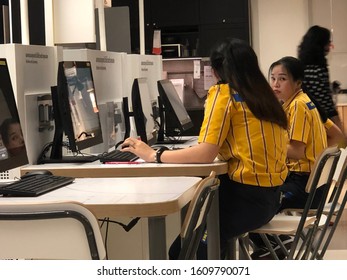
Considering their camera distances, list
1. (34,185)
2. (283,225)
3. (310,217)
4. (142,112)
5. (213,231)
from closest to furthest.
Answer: (34,185), (213,231), (283,225), (310,217), (142,112)

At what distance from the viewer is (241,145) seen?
308 centimetres

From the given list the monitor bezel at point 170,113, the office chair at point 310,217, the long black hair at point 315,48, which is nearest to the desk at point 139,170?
the office chair at point 310,217

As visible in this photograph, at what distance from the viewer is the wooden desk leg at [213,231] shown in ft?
9.73

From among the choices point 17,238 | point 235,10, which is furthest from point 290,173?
point 235,10

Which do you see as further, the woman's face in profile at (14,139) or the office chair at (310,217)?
the office chair at (310,217)

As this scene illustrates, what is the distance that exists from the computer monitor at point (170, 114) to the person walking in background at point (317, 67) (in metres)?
0.94

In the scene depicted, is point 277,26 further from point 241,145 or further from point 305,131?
point 241,145

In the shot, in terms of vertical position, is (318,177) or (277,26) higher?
(277,26)

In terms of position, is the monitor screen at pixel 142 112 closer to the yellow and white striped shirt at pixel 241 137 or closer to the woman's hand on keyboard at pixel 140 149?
the woman's hand on keyboard at pixel 140 149

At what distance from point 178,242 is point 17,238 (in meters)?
1.28

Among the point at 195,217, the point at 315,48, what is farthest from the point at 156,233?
the point at 315,48

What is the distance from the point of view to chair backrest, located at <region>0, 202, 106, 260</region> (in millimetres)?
1586

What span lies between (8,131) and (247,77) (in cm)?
108
